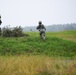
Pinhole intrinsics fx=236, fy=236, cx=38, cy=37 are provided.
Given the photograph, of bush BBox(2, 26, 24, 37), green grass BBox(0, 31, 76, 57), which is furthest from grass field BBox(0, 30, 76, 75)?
bush BBox(2, 26, 24, 37)

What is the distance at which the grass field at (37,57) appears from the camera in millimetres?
9047

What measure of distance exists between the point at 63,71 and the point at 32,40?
1644cm

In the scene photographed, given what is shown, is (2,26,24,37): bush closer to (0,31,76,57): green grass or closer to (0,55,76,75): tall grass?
(0,31,76,57): green grass

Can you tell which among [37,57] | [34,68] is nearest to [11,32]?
[37,57]

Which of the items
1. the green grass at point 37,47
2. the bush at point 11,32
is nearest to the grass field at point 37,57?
the green grass at point 37,47

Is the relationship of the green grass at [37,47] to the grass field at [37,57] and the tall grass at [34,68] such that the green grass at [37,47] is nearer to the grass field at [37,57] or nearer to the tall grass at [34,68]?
the grass field at [37,57]

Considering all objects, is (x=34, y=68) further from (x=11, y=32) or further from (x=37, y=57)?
(x=11, y=32)

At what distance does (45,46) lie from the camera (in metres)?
22.5

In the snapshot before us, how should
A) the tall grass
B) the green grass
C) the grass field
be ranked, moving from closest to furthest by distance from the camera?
the tall grass, the grass field, the green grass

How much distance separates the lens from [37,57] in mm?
11844

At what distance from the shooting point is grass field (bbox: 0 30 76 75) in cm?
905

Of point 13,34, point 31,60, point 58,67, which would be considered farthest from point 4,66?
point 13,34

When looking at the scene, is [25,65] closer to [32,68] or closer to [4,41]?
[32,68]

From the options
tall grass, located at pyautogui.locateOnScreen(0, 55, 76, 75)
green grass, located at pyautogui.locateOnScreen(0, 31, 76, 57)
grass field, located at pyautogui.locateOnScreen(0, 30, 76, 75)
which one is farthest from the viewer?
green grass, located at pyautogui.locateOnScreen(0, 31, 76, 57)
